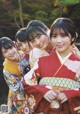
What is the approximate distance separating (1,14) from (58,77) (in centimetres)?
1687

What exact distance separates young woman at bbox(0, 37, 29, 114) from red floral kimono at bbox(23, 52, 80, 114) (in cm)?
122

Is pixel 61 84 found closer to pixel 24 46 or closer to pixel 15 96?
pixel 24 46

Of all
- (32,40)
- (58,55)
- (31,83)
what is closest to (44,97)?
(31,83)

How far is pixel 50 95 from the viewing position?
8.79ft

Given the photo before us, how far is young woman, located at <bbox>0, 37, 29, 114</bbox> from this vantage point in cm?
409

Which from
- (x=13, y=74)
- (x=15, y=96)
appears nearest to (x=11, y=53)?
(x=13, y=74)

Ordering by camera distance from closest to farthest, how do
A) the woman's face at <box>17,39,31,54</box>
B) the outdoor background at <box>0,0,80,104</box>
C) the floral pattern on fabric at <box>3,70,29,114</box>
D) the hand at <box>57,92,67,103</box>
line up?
1. the hand at <box>57,92,67,103</box>
2. the woman's face at <box>17,39,31,54</box>
3. the floral pattern on fabric at <box>3,70,29,114</box>
4. the outdoor background at <box>0,0,80,104</box>

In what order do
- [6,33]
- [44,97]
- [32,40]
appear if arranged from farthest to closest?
[6,33] → [32,40] → [44,97]

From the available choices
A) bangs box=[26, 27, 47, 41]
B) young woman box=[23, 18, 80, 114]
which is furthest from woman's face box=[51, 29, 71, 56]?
bangs box=[26, 27, 47, 41]

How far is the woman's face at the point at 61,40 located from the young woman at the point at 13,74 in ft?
4.24

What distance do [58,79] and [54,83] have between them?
4 cm

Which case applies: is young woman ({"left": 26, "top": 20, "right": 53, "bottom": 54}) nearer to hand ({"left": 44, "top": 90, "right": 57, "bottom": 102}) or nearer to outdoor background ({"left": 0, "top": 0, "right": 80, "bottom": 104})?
hand ({"left": 44, "top": 90, "right": 57, "bottom": 102})

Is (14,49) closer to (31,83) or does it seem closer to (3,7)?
(31,83)

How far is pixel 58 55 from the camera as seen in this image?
111 inches
